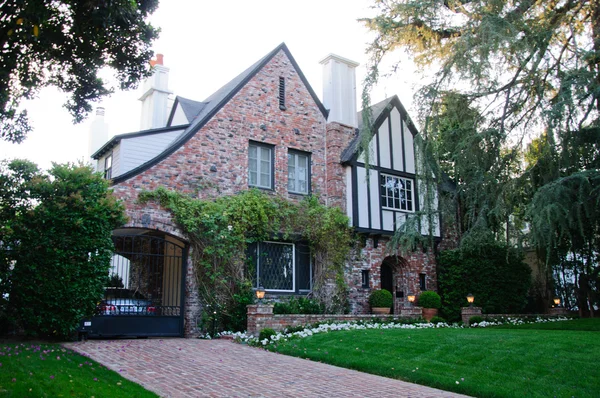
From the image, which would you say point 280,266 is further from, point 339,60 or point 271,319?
point 339,60

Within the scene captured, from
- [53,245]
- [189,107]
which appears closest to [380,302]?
[189,107]

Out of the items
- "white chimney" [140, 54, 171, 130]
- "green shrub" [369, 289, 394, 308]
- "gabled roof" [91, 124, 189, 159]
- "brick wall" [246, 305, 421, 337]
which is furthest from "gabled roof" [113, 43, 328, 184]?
"green shrub" [369, 289, 394, 308]

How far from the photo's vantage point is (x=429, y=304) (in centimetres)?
1702

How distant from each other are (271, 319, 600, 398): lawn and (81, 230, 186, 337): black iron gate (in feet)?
11.5

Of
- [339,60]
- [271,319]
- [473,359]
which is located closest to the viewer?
[473,359]

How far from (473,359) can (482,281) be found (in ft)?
33.1

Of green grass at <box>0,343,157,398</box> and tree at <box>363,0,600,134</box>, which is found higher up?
tree at <box>363,0,600,134</box>

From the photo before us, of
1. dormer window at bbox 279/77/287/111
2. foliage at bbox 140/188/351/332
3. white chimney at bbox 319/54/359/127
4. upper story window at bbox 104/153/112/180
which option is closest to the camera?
foliage at bbox 140/188/351/332

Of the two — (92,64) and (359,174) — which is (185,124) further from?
(92,64)

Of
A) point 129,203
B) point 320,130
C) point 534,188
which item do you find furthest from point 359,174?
point 129,203

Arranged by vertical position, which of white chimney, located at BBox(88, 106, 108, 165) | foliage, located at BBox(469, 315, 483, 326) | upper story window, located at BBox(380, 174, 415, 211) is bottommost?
foliage, located at BBox(469, 315, 483, 326)

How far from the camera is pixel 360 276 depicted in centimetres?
1655

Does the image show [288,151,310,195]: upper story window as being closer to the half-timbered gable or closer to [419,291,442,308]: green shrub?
the half-timbered gable

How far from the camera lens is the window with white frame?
1473cm
